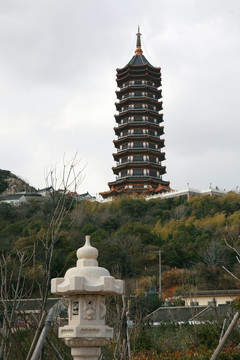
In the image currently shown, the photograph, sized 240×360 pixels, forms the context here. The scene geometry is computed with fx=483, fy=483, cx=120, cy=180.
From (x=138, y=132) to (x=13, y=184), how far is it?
23161mm

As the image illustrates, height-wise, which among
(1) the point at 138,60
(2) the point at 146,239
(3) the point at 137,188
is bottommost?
(2) the point at 146,239

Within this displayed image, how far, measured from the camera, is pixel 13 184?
68.1 m

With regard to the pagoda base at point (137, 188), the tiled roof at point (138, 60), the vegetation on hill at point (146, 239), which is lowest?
the vegetation on hill at point (146, 239)

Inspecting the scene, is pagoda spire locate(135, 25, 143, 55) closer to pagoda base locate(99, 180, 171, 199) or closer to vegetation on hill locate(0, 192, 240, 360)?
pagoda base locate(99, 180, 171, 199)

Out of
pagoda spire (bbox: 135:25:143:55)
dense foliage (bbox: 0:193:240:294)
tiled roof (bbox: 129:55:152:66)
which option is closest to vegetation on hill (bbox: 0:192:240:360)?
dense foliage (bbox: 0:193:240:294)

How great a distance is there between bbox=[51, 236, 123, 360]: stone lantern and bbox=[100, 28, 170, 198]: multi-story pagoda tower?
1812 inches

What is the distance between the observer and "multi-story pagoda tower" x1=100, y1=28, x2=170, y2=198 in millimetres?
51469

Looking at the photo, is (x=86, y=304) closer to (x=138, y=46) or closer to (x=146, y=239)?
(x=146, y=239)

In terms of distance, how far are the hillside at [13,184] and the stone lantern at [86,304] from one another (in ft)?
196

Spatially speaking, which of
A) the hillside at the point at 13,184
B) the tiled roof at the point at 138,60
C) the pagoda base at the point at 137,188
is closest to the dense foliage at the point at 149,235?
the pagoda base at the point at 137,188

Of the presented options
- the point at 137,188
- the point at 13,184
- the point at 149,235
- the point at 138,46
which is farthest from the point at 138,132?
the point at 13,184

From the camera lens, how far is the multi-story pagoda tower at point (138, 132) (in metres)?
51.5

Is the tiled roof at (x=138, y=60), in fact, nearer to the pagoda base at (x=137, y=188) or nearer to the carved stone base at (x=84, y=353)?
the pagoda base at (x=137, y=188)

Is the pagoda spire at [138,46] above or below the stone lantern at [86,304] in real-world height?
above
